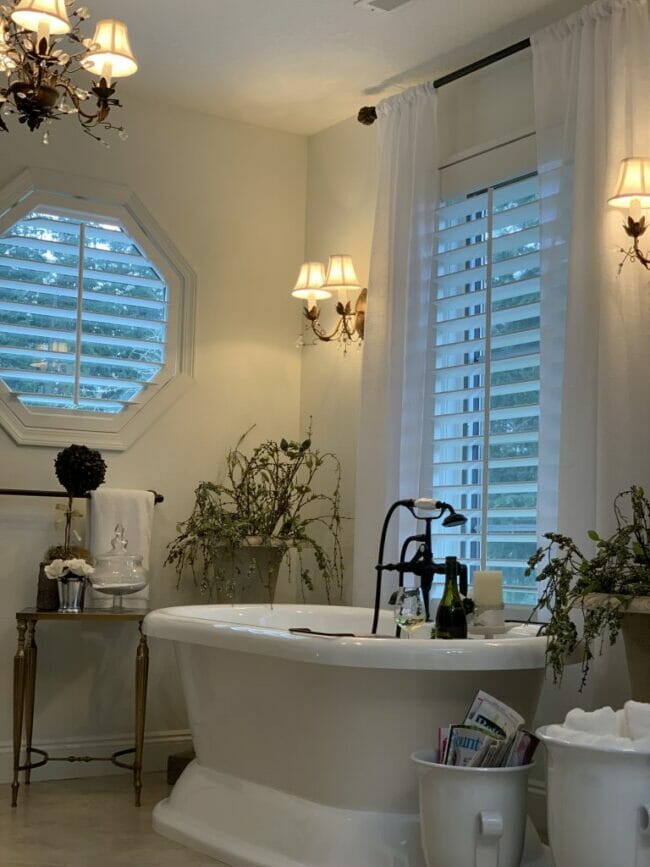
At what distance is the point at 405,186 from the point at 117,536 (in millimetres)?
1736

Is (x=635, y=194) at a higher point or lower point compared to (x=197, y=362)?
higher

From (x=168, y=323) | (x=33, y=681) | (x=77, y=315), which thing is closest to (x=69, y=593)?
(x=33, y=681)

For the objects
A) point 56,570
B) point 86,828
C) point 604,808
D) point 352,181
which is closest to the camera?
point 604,808

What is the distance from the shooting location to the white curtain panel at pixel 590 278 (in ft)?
11.2

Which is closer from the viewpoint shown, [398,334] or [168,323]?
[398,334]

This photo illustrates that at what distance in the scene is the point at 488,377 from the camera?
163 inches

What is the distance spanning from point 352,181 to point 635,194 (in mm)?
1957

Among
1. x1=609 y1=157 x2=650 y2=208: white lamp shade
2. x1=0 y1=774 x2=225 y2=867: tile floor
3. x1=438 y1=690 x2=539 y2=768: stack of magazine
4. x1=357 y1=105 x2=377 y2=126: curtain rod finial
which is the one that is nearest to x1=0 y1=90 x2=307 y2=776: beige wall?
x1=0 y1=774 x2=225 y2=867: tile floor

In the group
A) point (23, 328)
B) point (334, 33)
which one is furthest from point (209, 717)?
point (334, 33)

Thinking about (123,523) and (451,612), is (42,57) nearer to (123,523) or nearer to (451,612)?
(451,612)

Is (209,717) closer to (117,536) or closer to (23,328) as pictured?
(117,536)

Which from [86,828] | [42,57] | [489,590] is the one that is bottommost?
[86,828]

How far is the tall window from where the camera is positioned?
4.01m

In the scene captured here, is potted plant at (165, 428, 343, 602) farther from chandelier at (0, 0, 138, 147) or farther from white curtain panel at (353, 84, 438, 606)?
chandelier at (0, 0, 138, 147)
